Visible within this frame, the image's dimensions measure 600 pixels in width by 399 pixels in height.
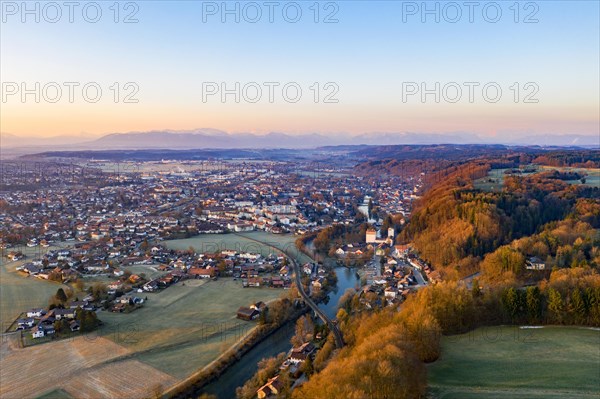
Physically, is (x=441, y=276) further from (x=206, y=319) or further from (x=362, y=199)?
(x=362, y=199)

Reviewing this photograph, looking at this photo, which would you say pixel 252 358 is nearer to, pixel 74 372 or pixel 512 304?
pixel 74 372

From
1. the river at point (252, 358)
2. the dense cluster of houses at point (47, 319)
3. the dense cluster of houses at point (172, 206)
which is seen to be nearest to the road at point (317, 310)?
the river at point (252, 358)

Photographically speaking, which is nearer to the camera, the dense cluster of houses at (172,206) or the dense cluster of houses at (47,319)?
the dense cluster of houses at (47,319)

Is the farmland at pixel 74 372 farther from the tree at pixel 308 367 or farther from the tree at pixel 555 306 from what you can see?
the tree at pixel 555 306

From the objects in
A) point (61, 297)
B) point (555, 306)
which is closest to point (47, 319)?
point (61, 297)

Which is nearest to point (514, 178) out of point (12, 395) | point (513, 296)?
point (513, 296)
